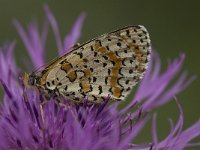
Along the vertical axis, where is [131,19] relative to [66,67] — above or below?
above

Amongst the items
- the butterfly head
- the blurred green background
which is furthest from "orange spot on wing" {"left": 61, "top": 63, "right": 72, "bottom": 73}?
the blurred green background

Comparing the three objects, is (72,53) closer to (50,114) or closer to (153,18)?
(50,114)

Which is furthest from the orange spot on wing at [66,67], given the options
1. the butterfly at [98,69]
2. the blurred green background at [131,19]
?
the blurred green background at [131,19]

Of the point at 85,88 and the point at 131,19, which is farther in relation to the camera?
the point at 131,19

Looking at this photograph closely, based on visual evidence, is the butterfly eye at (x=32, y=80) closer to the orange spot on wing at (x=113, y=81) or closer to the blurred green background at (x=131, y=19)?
the orange spot on wing at (x=113, y=81)

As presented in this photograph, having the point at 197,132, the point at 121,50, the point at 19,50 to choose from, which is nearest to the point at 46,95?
the point at 121,50

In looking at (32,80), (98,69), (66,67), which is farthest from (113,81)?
(32,80)

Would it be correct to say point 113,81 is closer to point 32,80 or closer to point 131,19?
point 32,80
